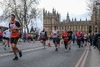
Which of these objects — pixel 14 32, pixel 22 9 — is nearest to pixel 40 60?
pixel 14 32

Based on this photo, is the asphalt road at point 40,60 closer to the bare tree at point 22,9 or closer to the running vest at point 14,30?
the running vest at point 14,30

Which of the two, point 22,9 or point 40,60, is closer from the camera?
point 40,60

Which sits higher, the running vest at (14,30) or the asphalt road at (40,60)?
the running vest at (14,30)

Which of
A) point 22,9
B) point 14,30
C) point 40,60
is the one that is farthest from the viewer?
point 22,9

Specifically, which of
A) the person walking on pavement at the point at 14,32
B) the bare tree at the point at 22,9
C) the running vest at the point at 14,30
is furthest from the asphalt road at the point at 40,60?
the bare tree at the point at 22,9

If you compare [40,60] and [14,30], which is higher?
[14,30]

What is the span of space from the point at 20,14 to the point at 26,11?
172 centimetres

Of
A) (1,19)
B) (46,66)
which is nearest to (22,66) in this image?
(46,66)

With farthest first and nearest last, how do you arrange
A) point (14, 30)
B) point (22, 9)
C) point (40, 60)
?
point (22, 9) < point (40, 60) < point (14, 30)

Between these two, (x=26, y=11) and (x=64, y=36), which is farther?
(x=26, y=11)

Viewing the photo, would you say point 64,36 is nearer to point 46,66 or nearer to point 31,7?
point 46,66

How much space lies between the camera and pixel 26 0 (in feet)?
259

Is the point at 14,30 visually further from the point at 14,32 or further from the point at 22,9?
the point at 22,9

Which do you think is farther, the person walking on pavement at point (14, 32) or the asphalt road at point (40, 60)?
the person walking on pavement at point (14, 32)
